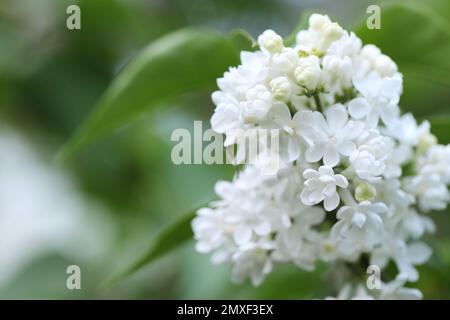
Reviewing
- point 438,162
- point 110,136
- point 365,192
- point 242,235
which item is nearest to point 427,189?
point 438,162

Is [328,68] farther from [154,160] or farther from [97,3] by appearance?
[97,3]

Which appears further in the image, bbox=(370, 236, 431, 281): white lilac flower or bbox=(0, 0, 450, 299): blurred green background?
bbox=(0, 0, 450, 299): blurred green background

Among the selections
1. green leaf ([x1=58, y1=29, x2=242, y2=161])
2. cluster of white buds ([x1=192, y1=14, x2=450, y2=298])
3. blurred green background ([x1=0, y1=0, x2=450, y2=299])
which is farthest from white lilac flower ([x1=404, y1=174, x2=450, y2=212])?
blurred green background ([x1=0, y1=0, x2=450, y2=299])

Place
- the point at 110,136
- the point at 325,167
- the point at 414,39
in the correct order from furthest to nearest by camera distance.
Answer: the point at 110,136 → the point at 414,39 → the point at 325,167

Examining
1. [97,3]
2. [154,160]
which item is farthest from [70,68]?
[154,160]

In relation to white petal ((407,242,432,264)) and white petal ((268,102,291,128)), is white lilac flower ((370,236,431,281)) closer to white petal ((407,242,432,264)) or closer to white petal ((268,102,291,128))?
white petal ((407,242,432,264))

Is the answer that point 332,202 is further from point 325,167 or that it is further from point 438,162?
point 438,162
